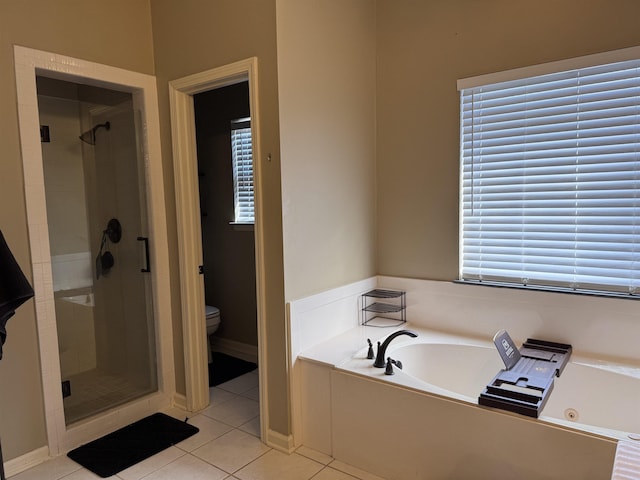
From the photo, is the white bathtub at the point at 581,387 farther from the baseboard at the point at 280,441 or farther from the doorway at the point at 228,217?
the doorway at the point at 228,217

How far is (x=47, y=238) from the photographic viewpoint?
7.41 ft

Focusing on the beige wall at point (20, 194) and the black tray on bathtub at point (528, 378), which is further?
the beige wall at point (20, 194)

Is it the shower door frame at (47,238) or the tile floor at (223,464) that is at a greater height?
the shower door frame at (47,238)

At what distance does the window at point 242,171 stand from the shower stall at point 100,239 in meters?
0.98

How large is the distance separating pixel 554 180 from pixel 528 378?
3.55 feet

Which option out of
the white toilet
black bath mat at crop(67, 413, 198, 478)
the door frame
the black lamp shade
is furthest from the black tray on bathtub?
the white toilet

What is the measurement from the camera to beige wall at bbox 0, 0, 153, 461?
2.10 metres

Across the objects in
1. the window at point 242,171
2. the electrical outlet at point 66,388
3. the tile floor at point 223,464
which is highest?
the window at point 242,171

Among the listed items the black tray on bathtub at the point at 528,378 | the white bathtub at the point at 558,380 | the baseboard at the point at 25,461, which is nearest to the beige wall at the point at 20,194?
the baseboard at the point at 25,461

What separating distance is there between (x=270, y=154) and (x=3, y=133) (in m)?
1.32

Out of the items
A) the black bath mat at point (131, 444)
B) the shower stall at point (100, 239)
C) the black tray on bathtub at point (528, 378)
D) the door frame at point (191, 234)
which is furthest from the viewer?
the shower stall at point (100, 239)

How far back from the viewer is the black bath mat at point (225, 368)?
3322 millimetres

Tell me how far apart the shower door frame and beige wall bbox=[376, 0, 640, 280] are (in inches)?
58.9

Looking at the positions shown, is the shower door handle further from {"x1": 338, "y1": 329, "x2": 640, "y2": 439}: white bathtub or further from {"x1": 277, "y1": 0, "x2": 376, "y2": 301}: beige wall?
{"x1": 338, "y1": 329, "x2": 640, "y2": 439}: white bathtub
